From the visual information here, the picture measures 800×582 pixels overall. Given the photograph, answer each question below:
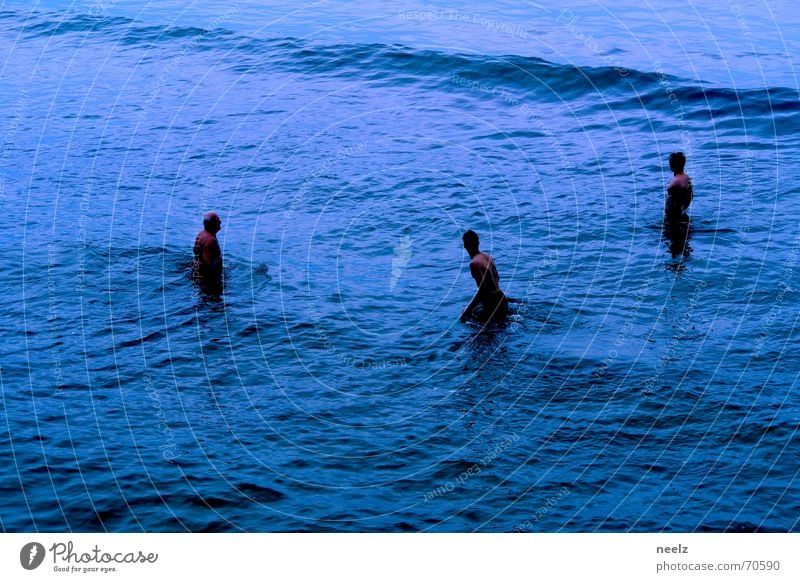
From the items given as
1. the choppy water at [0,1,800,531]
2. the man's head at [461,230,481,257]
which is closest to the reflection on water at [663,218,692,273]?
the choppy water at [0,1,800,531]

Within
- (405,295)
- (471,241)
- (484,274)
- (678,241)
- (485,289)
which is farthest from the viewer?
(678,241)

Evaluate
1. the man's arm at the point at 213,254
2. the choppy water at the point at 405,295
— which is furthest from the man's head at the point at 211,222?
the choppy water at the point at 405,295

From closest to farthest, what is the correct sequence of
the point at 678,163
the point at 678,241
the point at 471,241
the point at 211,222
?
the point at 471,241, the point at 211,222, the point at 678,241, the point at 678,163

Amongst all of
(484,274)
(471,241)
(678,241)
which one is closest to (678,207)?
(678,241)

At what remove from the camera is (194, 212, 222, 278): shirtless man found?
54.7ft

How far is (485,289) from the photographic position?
1512cm

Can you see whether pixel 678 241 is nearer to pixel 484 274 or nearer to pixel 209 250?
pixel 484 274

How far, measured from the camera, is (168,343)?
593 inches

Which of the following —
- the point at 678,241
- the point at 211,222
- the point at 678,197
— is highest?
the point at 211,222

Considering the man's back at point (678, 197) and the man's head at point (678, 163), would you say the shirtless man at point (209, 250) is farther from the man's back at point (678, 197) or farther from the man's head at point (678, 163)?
the man's head at point (678, 163)

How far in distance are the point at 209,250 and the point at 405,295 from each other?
11.0 ft

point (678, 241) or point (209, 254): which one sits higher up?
point (209, 254)

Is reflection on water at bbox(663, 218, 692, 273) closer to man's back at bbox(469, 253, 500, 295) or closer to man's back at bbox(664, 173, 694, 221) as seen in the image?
man's back at bbox(664, 173, 694, 221)
